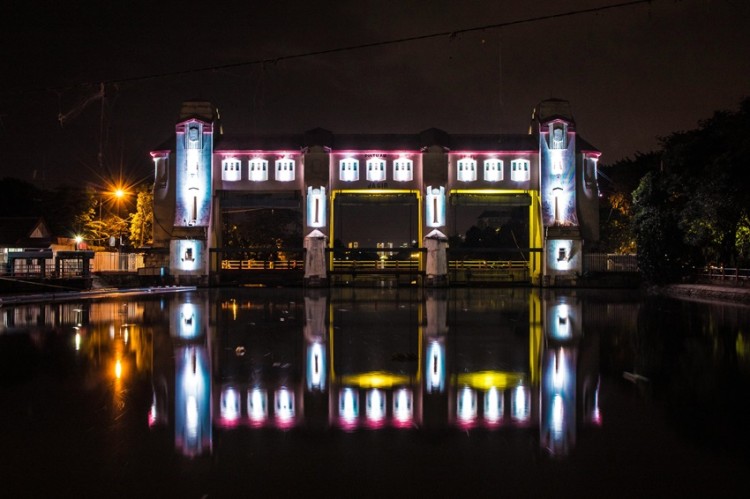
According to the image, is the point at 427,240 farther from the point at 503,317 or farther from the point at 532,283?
the point at 503,317

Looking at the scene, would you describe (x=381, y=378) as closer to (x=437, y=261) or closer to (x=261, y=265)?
(x=437, y=261)

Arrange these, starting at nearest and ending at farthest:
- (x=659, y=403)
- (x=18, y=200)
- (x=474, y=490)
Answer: (x=474, y=490), (x=659, y=403), (x=18, y=200)

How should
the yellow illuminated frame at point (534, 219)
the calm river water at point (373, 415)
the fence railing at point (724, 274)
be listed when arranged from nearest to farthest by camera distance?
the calm river water at point (373, 415) → the fence railing at point (724, 274) → the yellow illuminated frame at point (534, 219)

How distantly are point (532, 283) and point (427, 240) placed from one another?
33.9ft

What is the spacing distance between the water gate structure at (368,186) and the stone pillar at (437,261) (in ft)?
0.32

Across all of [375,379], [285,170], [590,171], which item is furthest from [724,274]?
[375,379]

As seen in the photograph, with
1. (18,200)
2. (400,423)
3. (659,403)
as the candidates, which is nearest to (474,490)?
(400,423)

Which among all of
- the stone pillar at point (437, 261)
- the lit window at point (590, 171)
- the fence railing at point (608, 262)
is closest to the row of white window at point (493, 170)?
the lit window at point (590, 171)

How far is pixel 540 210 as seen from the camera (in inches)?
2121

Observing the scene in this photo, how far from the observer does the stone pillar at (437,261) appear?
5131cm

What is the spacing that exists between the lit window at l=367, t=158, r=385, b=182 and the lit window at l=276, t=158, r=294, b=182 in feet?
22.1

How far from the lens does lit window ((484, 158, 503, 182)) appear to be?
5509 centimetres

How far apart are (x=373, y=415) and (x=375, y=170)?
4759 cm

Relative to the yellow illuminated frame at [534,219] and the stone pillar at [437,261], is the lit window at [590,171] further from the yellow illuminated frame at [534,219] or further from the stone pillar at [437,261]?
the stone pillar at [437,261]
